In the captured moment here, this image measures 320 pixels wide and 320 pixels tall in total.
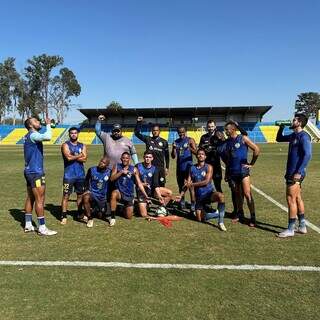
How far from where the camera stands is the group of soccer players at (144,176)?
7.38 metres

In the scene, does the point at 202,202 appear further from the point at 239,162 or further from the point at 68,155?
the point at 68,155

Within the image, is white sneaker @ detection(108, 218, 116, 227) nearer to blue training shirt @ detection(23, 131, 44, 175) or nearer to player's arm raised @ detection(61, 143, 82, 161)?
player's arm raised @ detection(61, 143, 82, 161)

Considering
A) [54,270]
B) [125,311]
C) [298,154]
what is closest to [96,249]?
[54,270]

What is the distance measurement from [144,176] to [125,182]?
2.57ft

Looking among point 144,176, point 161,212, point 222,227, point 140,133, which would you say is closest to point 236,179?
point 222,227

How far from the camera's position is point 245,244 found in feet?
22.5

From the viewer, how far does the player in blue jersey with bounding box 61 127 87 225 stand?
27.8 ft

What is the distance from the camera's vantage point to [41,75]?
91.1 metres

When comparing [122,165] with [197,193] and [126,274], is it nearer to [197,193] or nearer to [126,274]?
[197,193]

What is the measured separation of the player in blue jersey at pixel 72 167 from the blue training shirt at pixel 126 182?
711mm

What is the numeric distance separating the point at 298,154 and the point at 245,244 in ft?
5.64

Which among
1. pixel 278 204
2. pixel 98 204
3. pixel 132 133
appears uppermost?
pixel 98 204

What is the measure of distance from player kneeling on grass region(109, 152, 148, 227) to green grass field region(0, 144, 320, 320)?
364 millimetres

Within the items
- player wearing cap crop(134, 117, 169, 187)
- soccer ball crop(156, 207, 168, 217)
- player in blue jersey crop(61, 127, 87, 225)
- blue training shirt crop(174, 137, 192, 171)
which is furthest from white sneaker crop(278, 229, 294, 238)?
player in blue jersey crop(61, 127, 87, 225)
